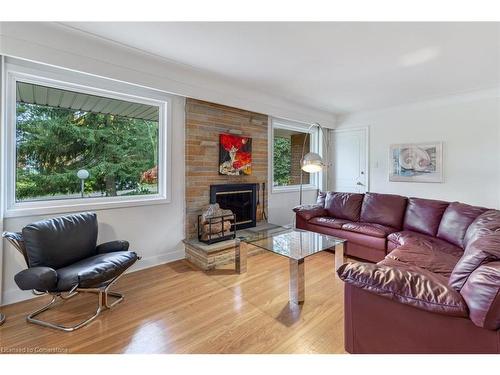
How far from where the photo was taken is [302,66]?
293 cm

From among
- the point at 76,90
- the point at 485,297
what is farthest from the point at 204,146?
the point at 485,297

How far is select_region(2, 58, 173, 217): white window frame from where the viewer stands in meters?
2.21

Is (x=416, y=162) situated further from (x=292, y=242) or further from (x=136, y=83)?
(x=136, y=83)

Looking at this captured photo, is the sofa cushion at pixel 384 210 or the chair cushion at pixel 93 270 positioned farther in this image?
the sofa cushion at pixel 384 210

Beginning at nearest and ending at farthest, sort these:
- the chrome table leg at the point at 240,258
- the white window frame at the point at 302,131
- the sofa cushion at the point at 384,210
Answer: the chrome table leg at the point at 240,258 < the sofa cushion at the point at 384,210 < the white window frame at the point at 302,131

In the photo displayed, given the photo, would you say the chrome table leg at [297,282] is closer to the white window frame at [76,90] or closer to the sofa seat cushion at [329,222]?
the sofa seat cushion at [329,222]

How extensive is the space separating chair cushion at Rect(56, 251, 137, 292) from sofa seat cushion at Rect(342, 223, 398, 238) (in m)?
2.68

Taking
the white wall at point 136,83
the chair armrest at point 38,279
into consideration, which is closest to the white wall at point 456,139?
the white wall at point 136,83

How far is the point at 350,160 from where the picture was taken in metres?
5.32

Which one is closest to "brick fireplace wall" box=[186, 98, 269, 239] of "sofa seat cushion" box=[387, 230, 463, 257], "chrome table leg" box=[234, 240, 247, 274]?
"chrome table leg" box=[234, 240, 247, 274]

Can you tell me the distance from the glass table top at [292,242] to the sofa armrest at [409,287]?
29.5 inches

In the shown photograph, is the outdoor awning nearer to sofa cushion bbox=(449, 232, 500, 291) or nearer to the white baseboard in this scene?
the white baseboard

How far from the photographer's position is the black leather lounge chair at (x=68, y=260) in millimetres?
1830
